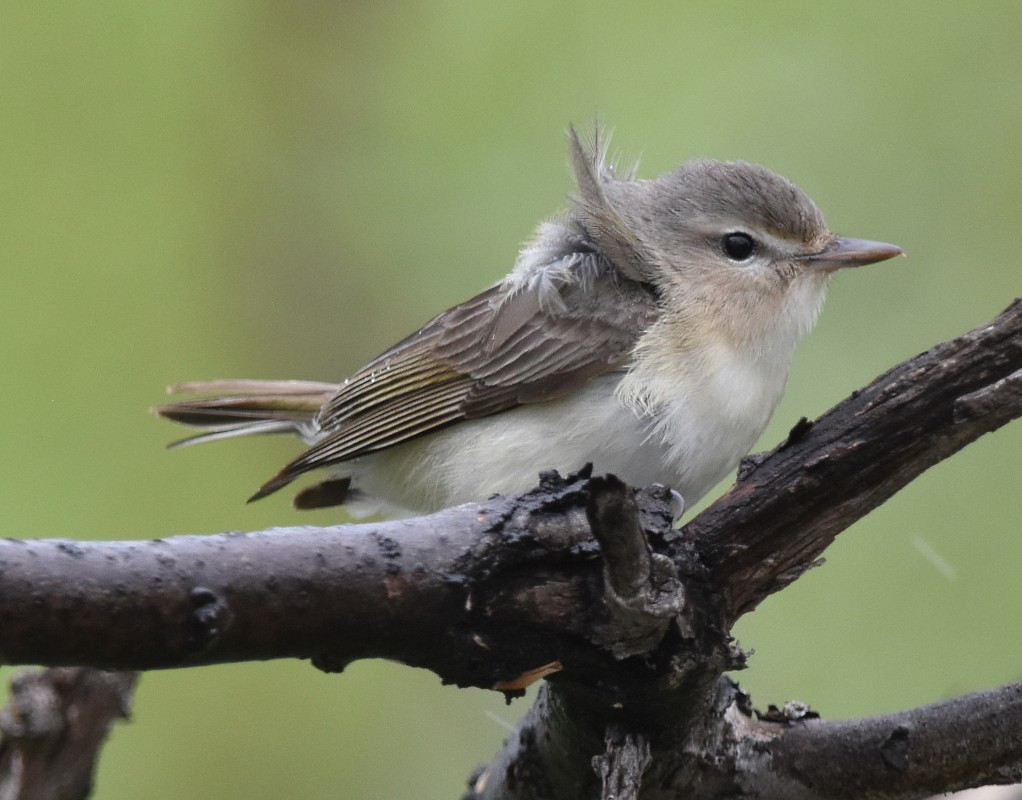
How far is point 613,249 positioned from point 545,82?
0.57 m

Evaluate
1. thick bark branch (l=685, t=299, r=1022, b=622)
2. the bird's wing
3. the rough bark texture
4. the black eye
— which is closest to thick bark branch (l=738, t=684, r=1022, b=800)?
the rough bark texture

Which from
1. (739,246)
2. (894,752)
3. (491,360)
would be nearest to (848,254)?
(739,246)

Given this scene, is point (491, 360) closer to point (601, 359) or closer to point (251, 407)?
point (601, 359)

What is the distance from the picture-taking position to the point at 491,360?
3461mm

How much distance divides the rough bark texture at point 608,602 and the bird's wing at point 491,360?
1035 millimetres

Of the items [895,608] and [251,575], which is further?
[895,608]

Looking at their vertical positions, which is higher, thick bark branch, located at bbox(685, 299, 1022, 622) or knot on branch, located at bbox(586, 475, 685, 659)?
thick bark branch, located at bbox(685, 299, 1022, 622)

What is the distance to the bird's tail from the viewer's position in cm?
389

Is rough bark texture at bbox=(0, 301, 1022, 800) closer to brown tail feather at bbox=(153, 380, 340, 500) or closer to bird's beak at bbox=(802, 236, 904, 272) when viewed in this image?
bird's beak at bbox=(802, 236, 904, 272)

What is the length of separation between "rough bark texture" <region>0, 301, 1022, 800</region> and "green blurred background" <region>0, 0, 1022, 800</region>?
1136 mm

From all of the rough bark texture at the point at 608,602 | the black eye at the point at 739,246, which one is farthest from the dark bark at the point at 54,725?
the black eye at the point at 739,246

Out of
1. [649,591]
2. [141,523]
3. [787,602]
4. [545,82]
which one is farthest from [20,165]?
[787,602]

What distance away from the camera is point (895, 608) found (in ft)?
11.8

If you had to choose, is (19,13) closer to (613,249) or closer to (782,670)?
(613,249)
